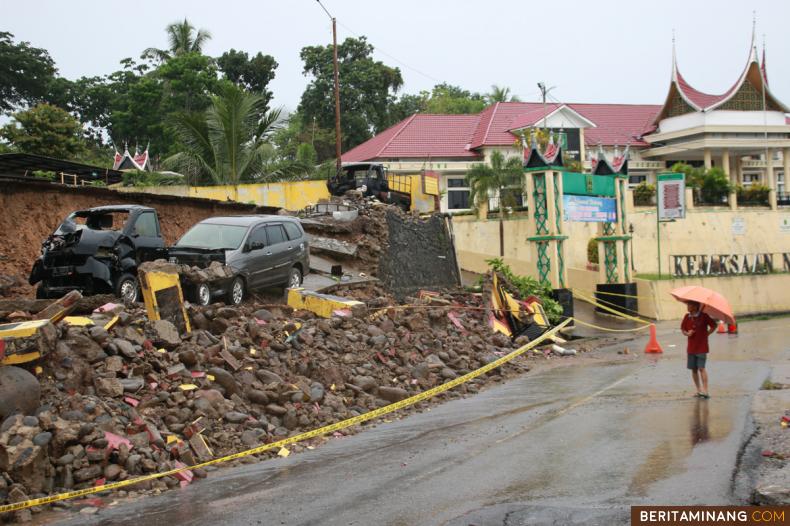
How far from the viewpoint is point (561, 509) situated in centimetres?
677

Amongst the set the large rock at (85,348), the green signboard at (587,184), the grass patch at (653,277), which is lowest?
the grass patch at (653,277)

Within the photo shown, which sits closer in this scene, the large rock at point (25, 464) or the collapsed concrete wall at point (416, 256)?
the large rock at point (25, 464)

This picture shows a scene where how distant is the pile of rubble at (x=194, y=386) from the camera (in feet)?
27.5

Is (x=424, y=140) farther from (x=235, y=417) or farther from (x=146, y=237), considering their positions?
(x=235, y=417)

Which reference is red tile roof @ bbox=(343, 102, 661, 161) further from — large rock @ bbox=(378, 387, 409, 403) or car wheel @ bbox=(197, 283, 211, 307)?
large rock @ bbox=(378, 387, 409, 403)

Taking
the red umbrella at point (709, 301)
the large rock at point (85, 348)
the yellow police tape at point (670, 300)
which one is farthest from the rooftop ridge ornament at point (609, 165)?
the large rock at point (85, 348)

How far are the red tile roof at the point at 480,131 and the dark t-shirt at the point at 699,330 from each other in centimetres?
3405

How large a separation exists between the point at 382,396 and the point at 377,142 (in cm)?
3688

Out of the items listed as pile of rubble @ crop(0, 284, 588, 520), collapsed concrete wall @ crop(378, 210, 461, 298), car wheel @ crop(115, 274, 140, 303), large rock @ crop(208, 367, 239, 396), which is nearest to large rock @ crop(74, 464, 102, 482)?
pile of rubble @ crop(0, 284, 588, 520)

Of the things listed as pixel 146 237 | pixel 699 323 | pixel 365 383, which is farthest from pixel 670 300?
pixel 146 237

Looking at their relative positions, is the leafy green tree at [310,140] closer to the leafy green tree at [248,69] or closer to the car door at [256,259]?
the leafy green tree at [248,69]

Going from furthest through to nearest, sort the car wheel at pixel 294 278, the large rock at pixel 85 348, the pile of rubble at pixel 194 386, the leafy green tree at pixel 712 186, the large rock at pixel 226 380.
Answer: the leafy green tree at pixel 712 186
the car wheel at pixel 294 278
the large rock at pixel 226 380
the large rock at pixel 85 348
the pile of rubble at pixel 194 386

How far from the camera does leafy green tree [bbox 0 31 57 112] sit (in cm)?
5897

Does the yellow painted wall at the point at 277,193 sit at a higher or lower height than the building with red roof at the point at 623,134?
lower
